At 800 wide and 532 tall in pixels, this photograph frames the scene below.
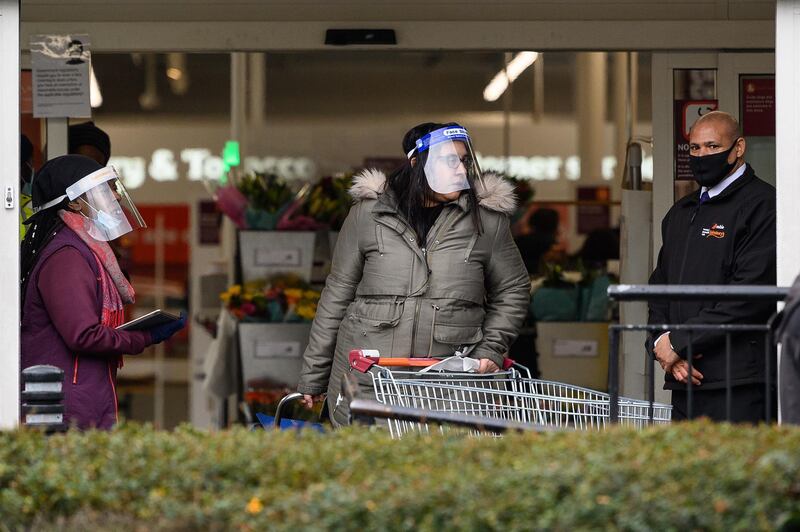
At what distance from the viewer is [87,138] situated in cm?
718

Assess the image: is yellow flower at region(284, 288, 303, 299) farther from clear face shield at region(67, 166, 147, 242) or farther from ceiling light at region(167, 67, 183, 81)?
ceiling light at region(167, 67, 183, 81)

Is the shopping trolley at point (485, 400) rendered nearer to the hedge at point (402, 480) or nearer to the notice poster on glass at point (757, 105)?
the hedge at point (402, 480)

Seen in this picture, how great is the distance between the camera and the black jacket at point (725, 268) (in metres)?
4.95

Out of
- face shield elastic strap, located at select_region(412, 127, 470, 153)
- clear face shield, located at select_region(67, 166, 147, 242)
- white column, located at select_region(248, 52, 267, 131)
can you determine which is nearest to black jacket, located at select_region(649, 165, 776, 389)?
face shield elastic strap, located at select_region(412, 127, 470, 153)

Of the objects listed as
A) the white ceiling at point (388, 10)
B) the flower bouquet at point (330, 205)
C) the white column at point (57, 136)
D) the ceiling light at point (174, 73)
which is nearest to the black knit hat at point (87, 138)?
the white column at point (57, 136)

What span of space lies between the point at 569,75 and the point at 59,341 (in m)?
8.94

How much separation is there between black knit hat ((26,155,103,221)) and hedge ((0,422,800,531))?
1.62m

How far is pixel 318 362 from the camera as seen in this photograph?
17.9 feet

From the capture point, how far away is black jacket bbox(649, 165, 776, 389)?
4.95 m

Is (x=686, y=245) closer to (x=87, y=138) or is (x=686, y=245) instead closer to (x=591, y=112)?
(x=87, y=138)

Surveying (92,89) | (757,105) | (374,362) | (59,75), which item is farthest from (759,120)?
(92,89)

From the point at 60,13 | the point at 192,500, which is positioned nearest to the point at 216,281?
the point at 60,13


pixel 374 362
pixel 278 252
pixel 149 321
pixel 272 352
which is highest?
pixel 278 252

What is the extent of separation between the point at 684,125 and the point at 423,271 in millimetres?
2649
